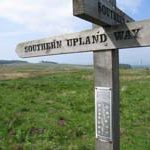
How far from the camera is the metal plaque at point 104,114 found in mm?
4195

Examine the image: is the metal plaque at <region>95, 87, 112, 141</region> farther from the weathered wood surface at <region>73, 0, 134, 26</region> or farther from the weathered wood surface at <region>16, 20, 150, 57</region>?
the weathered wood surface at <region>73, 0, 134, 26</region>

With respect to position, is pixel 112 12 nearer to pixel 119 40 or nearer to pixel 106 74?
pixel 119 40

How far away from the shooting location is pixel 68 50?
4523 mm

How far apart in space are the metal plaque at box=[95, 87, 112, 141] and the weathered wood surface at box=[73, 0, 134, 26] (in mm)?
849

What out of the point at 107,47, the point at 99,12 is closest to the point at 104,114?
the point at 107,47

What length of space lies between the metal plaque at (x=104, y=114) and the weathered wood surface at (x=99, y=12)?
849 mm

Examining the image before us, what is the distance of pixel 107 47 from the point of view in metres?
4.17

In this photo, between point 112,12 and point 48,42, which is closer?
point 112,12

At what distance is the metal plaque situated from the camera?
165 inches

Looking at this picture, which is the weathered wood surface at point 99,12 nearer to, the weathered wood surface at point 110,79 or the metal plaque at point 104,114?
the weathered wood surface at point 110,79

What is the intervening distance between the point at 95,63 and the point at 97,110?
60 centimetres

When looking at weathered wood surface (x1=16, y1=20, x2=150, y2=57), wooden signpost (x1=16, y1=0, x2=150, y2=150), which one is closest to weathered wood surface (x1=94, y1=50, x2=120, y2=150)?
wooden signpost (x1=16, y1=0, x2=150, y2=150)

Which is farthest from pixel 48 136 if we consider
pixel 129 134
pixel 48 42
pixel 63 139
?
pixel 48 42

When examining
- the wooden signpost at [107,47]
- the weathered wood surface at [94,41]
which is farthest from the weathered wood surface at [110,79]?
the weathered wood surface at [94,41]
